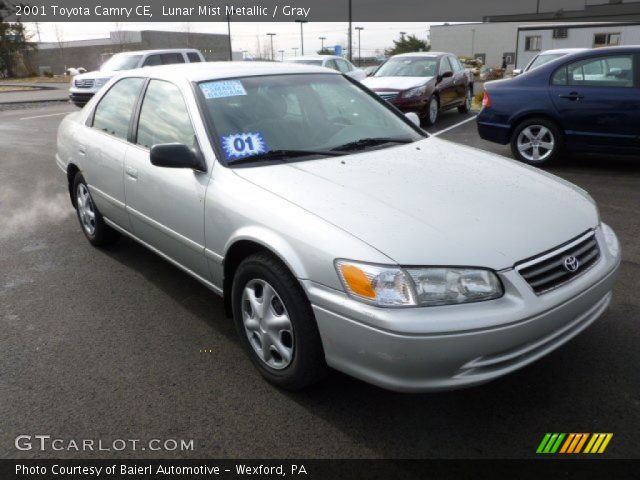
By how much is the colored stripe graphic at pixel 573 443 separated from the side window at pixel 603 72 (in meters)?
5.84

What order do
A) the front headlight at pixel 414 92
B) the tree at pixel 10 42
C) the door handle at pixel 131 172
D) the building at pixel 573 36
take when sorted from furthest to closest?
the tree at pixel 10 42 → the building at pixel 573 36 → the front headlight at pixel 414 92 → the door handle at pixel 131 172

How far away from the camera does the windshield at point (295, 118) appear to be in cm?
327

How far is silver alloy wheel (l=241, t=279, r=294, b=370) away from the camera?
2.76 m

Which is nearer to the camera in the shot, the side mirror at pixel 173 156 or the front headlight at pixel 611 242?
the front headlight at pixel 611 242

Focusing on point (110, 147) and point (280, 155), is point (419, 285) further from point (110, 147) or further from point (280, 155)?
point (110, 147)

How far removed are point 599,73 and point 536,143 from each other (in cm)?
114

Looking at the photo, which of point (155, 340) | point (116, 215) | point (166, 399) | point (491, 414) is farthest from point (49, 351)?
point (491, 414)

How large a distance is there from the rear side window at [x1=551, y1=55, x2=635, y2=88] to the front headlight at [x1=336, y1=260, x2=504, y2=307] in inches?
234

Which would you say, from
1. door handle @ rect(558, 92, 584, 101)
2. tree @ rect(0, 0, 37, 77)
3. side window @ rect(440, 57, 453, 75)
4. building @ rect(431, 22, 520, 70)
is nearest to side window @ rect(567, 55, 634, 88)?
door handle @ rect(558, 92, 584, 101)

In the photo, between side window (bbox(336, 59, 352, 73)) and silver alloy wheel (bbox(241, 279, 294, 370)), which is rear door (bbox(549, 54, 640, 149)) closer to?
silver alloy wheel (bbox(241, 279, 294, 370))

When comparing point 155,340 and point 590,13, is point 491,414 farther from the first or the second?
point 590,13

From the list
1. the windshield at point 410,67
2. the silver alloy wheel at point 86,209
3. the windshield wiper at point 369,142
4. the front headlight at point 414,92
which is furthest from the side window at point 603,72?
the silver alloy wheel at point 86,209

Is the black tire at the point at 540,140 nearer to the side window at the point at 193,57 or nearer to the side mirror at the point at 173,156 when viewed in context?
the side mirror at the point at 173,156

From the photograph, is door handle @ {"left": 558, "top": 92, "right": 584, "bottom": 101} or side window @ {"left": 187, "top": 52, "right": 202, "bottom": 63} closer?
door handle @ {"left": 558, "top": 92, "right": 584, "bottom": 101}
